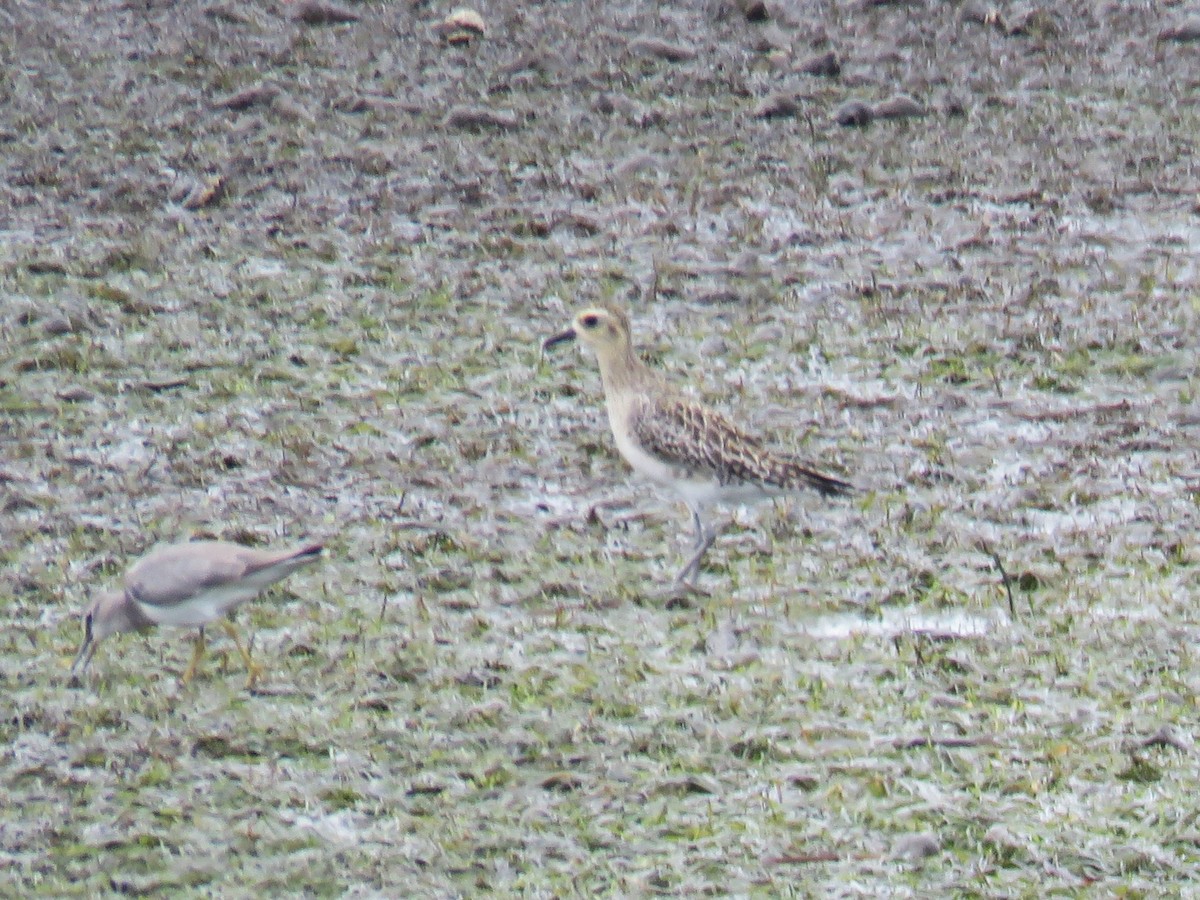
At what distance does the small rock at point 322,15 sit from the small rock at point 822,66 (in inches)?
134

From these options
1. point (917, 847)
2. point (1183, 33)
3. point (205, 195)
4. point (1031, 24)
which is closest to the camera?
point (917, 847)

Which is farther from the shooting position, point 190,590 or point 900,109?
point 900,109

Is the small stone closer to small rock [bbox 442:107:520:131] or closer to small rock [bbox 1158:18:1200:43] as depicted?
small rock [bbox 442:107:520:131]

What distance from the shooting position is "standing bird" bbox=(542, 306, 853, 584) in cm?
820

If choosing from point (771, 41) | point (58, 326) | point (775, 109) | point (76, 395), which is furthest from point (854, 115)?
point (76, 395)

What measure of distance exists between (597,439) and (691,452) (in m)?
1.43

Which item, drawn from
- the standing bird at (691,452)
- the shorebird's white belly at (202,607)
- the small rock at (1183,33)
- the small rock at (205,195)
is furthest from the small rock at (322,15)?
the shorebird's white belly at (202,607)

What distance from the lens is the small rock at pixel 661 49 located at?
14711mm

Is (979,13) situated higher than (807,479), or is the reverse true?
(979,13)

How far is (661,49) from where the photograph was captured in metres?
14.8

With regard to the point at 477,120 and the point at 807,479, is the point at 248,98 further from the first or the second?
the point at 807,479

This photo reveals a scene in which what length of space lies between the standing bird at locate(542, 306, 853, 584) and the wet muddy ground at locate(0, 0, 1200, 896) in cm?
28

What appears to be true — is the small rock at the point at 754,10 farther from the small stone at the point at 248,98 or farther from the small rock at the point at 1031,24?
the small stone at the point at 248,98

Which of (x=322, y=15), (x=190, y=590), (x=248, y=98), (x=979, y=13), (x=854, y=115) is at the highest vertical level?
(x=979, y=13)
